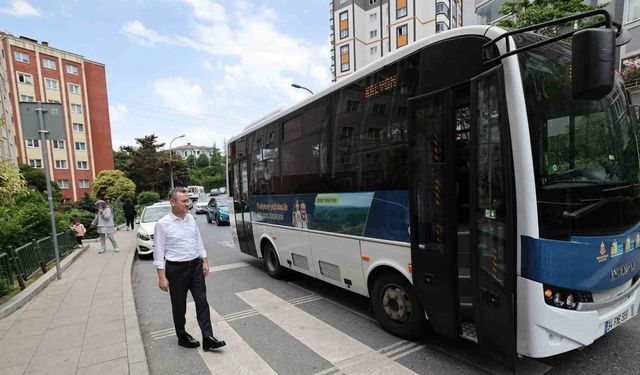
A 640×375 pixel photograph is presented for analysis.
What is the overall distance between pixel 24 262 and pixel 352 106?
776 centimetres

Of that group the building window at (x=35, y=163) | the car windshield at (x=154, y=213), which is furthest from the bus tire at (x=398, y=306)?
the building window at (x=35, y=163)

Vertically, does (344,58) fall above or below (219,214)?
above

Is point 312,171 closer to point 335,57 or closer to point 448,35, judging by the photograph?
point 448,35

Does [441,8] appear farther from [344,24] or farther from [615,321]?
[615,321]

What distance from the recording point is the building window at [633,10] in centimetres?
1534

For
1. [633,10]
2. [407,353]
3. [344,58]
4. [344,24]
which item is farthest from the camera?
[344,58]

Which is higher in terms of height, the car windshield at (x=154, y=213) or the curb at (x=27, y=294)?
the car windshield at (x=154, y=213)

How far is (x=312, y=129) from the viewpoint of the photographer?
5.42 meters

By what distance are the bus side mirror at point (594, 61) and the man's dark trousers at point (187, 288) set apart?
408 cm

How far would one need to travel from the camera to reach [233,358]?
154 inches

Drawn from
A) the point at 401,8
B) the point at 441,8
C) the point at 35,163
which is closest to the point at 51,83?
the point at 35,163

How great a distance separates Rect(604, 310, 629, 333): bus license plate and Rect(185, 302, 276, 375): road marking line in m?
3.13

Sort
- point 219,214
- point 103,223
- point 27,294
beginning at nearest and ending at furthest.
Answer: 1. point 27,294
2. point 103,223
3. point 219,214

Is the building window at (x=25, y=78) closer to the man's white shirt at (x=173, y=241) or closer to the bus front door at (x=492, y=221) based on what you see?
the man's white shirt at (x=173, y=241)
